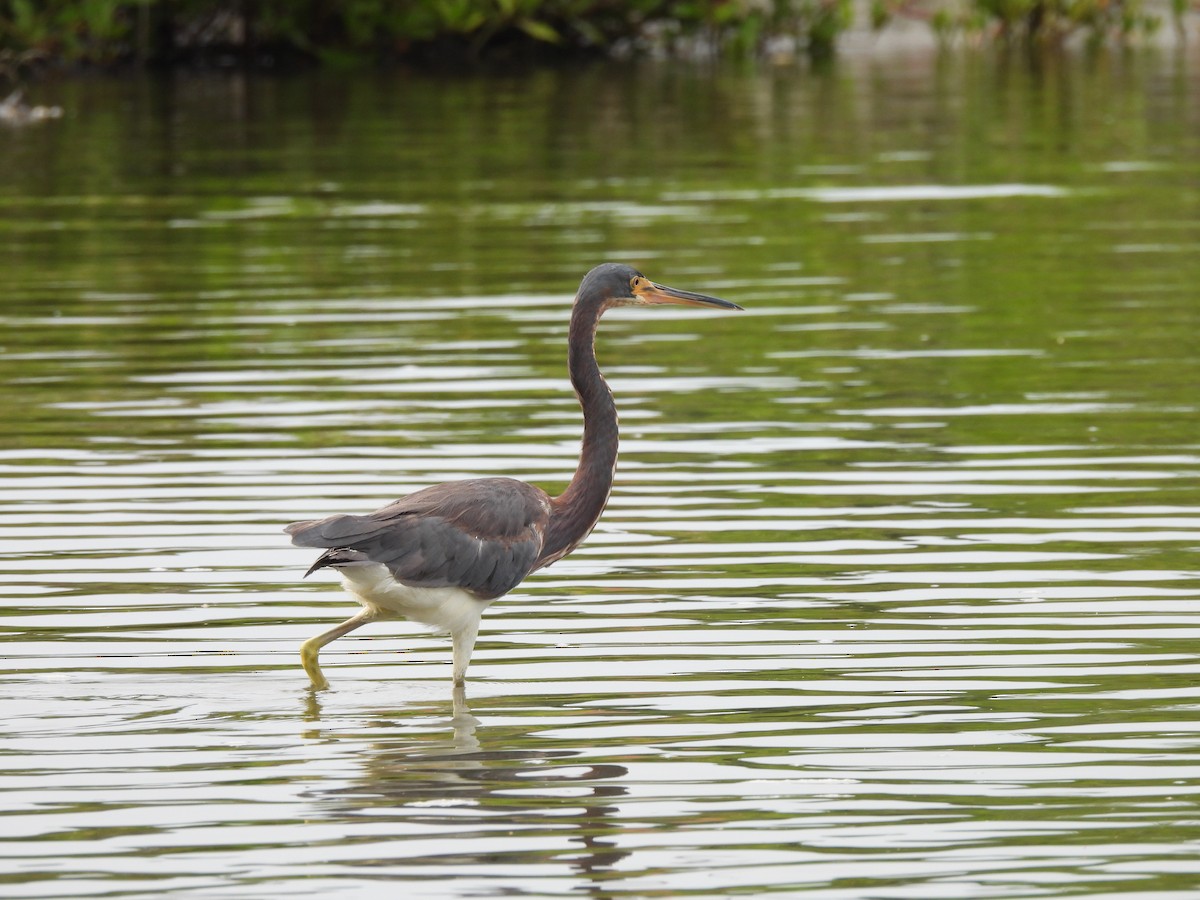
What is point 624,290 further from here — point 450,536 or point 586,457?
point 450,536

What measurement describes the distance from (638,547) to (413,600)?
7.26 feet

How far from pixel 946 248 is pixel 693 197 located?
3.95 meters

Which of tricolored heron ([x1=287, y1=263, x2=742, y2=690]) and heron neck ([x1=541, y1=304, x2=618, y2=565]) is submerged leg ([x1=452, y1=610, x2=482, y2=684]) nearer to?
tricolored heron ([x1=287, y1=263, x2=742, y2=690])

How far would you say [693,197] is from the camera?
20359mm

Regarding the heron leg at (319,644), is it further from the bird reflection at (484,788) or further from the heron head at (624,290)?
the heron head at (624,290)

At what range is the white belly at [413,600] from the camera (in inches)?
276

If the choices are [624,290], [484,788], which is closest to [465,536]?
[484,788]

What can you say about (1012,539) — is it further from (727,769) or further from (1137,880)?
(1137,880)

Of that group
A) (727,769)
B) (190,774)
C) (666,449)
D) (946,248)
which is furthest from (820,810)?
(946,248)

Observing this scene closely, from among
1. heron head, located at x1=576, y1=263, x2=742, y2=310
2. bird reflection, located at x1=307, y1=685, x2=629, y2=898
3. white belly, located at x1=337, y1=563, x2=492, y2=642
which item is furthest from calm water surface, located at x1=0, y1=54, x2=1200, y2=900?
heron head, located at x1=576, y1=263, x2=742, y2=310

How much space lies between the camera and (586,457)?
772 centimetres

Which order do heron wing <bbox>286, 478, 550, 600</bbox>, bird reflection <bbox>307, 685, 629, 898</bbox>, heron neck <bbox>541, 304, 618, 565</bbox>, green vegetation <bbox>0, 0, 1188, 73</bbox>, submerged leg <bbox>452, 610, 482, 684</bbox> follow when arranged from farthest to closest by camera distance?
green vegetation <bbox>0, 0, 1188, 73</bbox> < heron neck <bbox>541, 304, 618, 565</bbox> < submerged leg <bbox>452, 610, 482, 684</bbox> < heron wing <bbox>286, 478, 550, 600</bbox> < bird reflection <bbox>307, 685, 629, 898</bbox>

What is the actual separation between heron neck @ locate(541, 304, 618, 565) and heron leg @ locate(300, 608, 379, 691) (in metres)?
0.66

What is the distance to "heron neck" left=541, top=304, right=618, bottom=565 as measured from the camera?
767 cm
